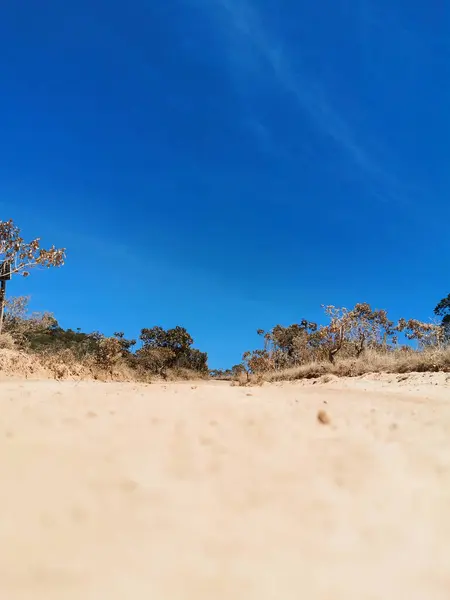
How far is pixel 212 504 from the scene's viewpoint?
2260 mm

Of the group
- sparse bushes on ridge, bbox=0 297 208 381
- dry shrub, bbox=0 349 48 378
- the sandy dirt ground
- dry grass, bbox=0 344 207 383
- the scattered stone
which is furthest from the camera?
sparse bushes on ridge, bbox=0 297 208 381

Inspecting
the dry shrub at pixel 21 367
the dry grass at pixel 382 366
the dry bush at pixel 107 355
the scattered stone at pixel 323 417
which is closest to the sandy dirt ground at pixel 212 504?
the scattered stone at pixel 323 417

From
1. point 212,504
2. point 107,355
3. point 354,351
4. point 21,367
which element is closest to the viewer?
point 212,504

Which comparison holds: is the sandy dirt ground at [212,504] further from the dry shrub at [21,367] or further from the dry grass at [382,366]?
the dry grass at [382,366]

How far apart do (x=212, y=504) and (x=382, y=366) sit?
35.0ft

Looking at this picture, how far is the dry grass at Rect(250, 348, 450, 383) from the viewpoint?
10.4 metres

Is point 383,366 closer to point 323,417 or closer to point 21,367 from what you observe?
point 323,417

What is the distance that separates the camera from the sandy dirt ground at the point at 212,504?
5.69 feet

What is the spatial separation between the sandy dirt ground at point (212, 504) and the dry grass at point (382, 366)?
7795 millimetres

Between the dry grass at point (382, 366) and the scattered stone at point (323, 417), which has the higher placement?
the dry grass at point (382, 366)

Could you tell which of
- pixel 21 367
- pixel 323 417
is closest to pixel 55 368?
pixel 21 367

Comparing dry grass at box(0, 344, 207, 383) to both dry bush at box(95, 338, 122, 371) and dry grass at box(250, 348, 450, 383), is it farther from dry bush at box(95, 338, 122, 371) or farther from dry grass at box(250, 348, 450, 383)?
dry grass at box(250, 348, 450, 383)

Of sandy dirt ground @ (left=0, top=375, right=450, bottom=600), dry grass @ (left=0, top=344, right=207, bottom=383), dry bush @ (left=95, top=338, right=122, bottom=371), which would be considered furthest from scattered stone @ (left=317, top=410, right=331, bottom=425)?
dry bush @ (left=95, top=338, right=122, bottom=371)

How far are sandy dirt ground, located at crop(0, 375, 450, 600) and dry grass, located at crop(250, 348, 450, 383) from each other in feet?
25.6
